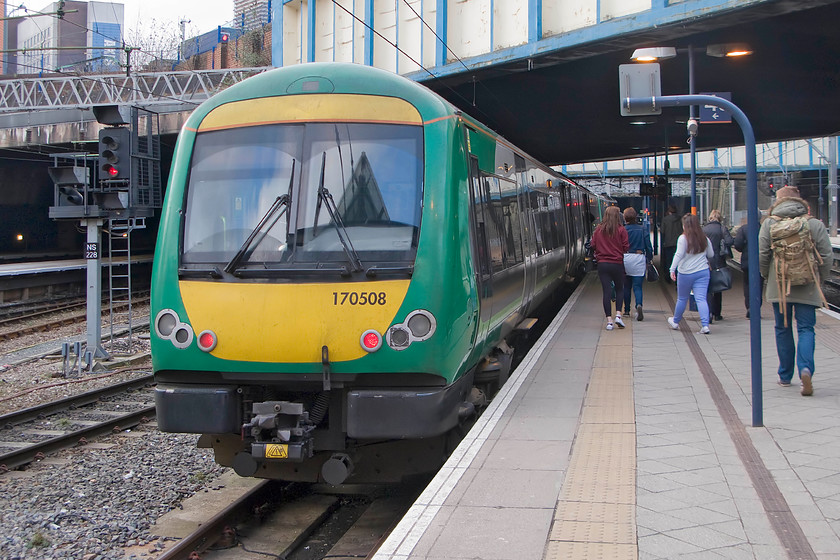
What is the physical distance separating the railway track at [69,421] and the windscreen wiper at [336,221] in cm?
439

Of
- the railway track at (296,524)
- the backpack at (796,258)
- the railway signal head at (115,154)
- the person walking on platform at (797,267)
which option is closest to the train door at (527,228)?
the person walking on platform at (797,267)

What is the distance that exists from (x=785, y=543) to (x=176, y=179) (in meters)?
4.59

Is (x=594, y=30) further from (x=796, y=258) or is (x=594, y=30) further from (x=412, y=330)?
(x=412, y=330)

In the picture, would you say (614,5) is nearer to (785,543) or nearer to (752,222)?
(752,222)

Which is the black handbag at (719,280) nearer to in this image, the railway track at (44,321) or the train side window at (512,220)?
the train side window at (512,220)

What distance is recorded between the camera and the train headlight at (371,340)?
17.7 feet

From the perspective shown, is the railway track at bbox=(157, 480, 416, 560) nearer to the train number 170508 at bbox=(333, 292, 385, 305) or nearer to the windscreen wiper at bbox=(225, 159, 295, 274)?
the train number 170508 at bbox=(333, 292, 385, 305)

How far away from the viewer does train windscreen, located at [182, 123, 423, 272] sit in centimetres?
566

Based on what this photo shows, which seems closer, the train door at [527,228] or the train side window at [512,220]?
the train side window at [512,220]

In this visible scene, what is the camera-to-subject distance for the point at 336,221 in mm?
5695

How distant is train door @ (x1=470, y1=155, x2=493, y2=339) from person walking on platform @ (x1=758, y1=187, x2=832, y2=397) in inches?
92.0

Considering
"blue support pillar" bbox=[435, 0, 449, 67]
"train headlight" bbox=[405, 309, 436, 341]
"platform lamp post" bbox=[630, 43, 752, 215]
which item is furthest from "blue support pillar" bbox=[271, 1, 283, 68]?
"train headlight" bbox=[405, 309, 436, 341]

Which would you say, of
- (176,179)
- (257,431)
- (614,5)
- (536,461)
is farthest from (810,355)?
(614,5)

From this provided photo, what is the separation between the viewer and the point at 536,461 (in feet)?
18.0
